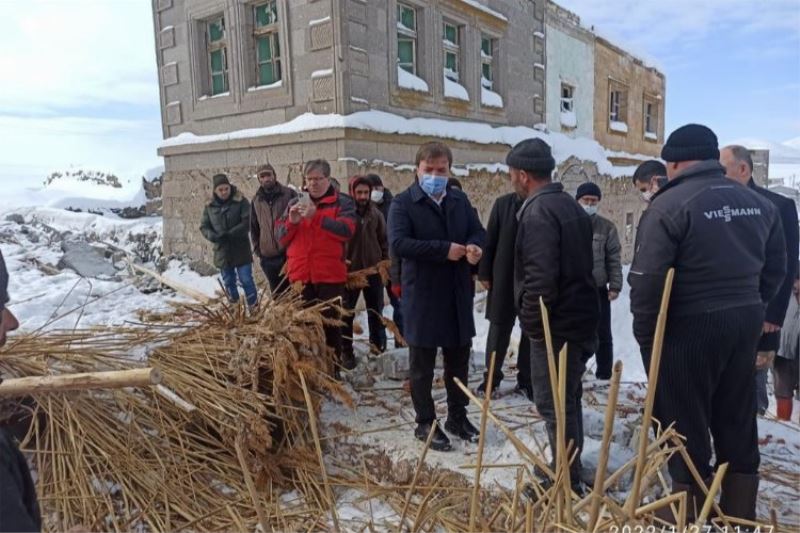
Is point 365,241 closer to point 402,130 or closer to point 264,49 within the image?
point 402,130

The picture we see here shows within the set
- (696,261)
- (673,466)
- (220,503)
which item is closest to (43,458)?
(220,503)

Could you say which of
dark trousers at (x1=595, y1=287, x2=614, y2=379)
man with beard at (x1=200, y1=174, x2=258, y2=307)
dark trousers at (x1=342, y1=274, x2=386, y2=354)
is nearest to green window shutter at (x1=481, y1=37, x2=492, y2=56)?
man with beard at (x1=200, y1=174, x2=258, y2=307)

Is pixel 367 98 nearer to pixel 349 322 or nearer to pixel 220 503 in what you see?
pixel 349 322

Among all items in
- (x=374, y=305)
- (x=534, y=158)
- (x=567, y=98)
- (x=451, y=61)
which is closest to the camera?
(x=534, y=158)

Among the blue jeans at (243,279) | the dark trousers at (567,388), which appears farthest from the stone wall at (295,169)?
the dark trousers at (567,388)

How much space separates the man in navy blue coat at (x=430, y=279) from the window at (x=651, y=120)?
48.5 feet

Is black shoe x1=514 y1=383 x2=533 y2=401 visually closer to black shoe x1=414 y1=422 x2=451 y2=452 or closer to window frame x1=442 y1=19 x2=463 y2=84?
black shoe x1=414 y1=422 x2=451 y2=452

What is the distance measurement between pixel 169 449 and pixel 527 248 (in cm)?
217

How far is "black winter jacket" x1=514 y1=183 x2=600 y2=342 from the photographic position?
7.87 ft

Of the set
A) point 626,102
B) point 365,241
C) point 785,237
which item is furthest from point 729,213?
point 626,102

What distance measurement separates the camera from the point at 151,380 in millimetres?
2084

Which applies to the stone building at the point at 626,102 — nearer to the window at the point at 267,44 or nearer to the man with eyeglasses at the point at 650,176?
the window at the point at 267,44

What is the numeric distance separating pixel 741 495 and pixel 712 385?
1.72ft

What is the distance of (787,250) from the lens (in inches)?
124
